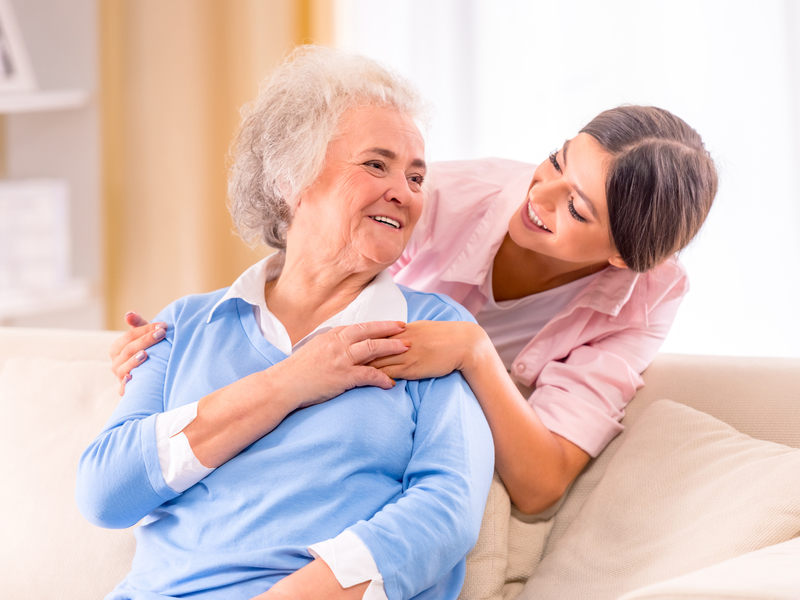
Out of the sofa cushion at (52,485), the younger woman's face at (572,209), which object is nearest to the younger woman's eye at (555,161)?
the younger woman's face at (572,209)

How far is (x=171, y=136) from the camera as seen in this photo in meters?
3.00

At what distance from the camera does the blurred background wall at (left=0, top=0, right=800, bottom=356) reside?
2318 mm

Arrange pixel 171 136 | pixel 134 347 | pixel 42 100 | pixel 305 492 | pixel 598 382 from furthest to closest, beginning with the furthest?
pixel 171 136 → pixel 42 100 → pixel 598 382 → pixel 134 347 → pixel 305 492

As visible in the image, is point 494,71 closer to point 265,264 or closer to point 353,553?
point 265,264

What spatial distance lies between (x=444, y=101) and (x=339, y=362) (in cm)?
189

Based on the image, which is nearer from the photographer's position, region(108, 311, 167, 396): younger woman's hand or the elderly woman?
the elderly woman

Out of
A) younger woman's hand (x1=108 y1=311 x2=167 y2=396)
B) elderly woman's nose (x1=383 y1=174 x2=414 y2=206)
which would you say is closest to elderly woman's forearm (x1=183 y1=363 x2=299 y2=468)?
younger woman's hand (x1=108 y1=311 x2=167 y2=396)

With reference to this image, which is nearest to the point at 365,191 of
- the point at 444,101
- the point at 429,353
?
the point at 429,353

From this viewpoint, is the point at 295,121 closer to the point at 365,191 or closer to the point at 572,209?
the point at 365,191

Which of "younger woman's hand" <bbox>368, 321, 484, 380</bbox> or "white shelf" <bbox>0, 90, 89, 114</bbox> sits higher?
"white shelf" <bbox>0, 90, 89, 114</bbox>

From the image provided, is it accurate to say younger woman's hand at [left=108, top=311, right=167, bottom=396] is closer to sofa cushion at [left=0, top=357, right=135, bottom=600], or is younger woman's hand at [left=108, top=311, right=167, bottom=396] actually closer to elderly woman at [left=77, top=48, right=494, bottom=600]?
elderly woman at [left=77, top=48, right=494, bottom=600]

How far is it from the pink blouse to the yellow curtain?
1602 millimetres

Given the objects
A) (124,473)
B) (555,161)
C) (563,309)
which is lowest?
(124,473)

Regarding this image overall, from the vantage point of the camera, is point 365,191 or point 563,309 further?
point 563,309
